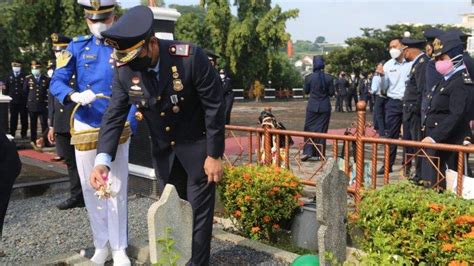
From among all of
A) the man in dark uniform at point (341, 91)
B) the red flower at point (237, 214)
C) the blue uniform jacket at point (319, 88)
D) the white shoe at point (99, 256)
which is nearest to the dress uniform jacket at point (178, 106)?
the white shoe at point (99, 256)

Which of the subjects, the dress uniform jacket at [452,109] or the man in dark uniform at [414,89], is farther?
the man in dark uniform at [414,89]

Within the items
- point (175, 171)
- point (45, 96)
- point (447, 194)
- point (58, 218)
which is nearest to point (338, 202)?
point (447, 194)

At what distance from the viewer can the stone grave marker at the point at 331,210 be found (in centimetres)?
355

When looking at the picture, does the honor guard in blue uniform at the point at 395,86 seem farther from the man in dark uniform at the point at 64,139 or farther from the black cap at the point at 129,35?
the black cap at the point at 129,35

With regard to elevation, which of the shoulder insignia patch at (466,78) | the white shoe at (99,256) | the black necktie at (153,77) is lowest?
the white shoe at (99,256)

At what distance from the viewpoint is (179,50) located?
3.28 m

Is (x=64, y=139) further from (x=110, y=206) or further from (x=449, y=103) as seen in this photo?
(x=449, y=103)

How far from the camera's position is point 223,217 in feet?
18.0

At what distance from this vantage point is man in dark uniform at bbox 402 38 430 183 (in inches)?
269

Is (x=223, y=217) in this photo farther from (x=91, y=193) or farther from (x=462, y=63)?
(x=462, y=63)

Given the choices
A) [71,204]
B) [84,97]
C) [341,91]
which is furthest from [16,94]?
[341,91]

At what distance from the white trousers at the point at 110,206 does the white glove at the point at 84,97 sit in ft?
0.64

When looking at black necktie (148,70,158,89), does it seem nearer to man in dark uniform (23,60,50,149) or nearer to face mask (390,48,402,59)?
face mask (390,48,402,59)

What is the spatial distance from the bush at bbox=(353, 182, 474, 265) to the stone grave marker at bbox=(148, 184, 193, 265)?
1.09 metres
